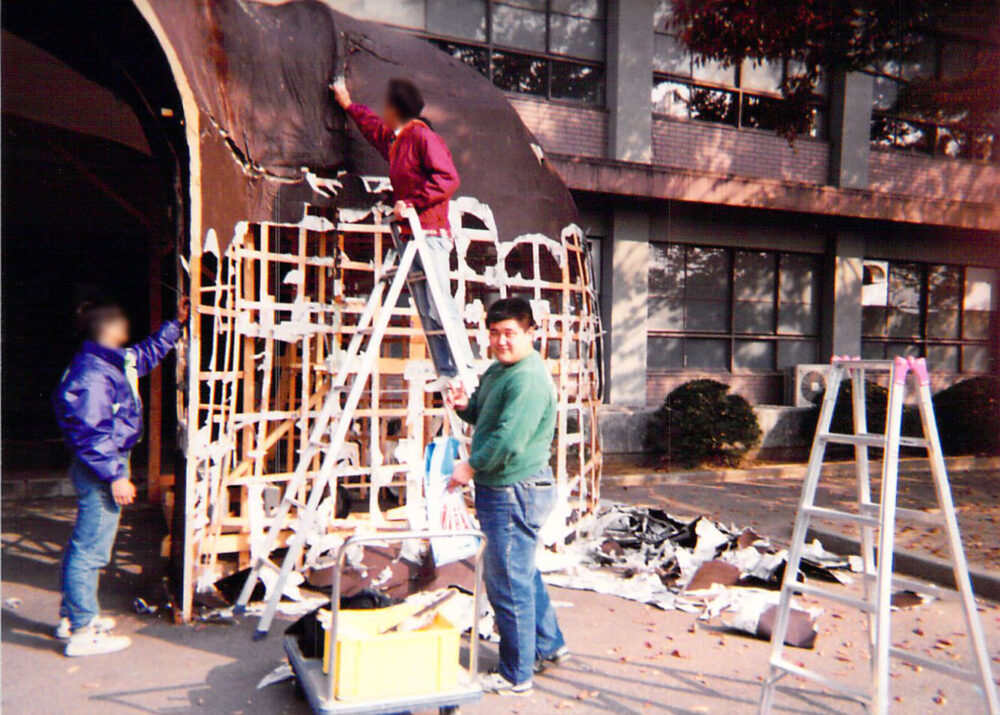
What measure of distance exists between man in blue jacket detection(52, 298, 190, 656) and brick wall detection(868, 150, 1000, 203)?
43.2ft

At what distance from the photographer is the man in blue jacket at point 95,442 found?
3961mm

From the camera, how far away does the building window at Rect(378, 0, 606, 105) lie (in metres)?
10.7

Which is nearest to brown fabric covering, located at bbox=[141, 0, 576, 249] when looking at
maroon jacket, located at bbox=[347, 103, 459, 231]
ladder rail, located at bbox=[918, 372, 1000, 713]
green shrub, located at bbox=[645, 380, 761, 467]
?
maroon jacket, located at bbox=[347, 103, 459, 231]

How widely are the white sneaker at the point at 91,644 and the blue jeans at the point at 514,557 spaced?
213cm

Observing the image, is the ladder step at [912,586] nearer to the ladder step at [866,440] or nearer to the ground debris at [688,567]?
the ladder step at [866,440]

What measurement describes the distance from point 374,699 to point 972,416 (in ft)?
41.2

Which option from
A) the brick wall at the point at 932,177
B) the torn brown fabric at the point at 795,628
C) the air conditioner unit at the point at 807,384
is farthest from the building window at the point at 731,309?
the torn brown fabric at the point at 795,628

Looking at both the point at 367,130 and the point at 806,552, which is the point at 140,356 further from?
the point at 806,552

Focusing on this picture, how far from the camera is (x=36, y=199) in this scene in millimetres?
7879

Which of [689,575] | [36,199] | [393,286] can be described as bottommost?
[689,575]

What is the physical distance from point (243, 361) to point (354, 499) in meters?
2.68

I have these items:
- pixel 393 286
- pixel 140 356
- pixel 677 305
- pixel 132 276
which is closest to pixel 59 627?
pixel 140 356

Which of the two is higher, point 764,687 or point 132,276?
point 132,276

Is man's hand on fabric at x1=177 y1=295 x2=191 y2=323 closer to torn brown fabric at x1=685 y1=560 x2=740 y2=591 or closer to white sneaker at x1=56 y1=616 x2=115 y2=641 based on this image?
white sneaker at x1=56 y1=616 x2=115 y2=641
